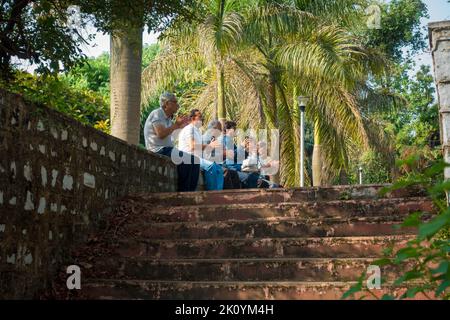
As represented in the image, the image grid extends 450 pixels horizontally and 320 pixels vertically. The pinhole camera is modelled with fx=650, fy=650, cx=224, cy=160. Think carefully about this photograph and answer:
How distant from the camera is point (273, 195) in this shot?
7066 millimetres

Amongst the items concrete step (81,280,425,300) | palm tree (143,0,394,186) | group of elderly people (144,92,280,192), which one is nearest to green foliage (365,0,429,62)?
palm tree (143,0,394,186)

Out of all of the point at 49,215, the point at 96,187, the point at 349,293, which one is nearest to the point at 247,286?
the point at 49,215

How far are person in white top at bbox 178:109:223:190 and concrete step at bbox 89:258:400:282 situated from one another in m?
3.76

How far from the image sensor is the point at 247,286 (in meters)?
4.93

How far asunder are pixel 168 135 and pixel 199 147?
2.19ft

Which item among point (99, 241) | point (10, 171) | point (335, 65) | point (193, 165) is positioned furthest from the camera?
point (335, 65)

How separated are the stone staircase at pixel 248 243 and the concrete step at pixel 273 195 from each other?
0.04ft

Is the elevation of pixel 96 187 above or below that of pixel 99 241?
above

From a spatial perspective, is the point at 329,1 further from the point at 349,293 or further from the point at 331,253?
the point at 349,293

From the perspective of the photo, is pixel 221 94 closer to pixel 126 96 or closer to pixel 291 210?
pixel 126 96

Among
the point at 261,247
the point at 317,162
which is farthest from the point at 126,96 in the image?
the point at 317,162

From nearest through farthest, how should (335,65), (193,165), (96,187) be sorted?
1. (96,187)
2. (193,165)
3. (335,65)

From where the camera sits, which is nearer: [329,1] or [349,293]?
[349,293]

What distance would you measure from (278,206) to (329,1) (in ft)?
40.4
